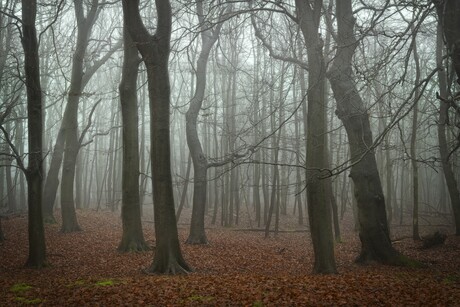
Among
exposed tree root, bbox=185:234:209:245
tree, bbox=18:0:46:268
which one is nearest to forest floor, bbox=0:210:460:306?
exposed tree root, bbox=185:234:209:245

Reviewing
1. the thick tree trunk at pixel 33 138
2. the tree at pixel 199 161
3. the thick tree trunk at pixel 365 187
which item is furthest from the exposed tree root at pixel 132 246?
the thick tree trunk at pixel 365 187

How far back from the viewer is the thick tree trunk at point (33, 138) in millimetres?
8656

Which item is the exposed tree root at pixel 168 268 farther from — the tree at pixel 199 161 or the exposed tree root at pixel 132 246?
the tree at pixel 199 161

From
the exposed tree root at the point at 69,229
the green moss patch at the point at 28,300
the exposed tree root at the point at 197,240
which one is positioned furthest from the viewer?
the exposed tree root at the point at 69,229

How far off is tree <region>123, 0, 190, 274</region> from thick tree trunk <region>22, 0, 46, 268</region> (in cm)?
258

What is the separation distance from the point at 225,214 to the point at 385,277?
13.5 m

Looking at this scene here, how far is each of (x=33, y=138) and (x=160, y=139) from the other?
3368 millimetres

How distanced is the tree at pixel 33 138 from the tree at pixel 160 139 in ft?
8.48

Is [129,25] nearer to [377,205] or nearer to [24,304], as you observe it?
[24,304]

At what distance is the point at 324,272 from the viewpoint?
781 centimetres

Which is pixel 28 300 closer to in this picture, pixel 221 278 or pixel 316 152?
pixel 221 278

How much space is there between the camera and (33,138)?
887 centimetres

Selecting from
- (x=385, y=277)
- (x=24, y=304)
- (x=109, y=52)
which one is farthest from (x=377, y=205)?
(x=109, y=52)

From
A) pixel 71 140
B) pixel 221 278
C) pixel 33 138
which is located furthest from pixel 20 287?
pixel 71 140
